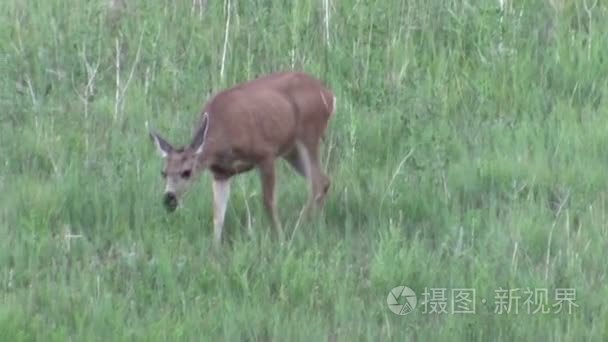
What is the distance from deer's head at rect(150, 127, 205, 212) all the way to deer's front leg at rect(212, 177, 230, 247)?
0.62 ft

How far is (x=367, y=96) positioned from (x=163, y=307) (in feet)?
10.0

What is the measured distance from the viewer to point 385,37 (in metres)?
11.0

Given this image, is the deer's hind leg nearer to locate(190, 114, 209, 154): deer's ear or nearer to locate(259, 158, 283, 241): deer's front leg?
locate(259, 158, 283, 241): deer's front leg

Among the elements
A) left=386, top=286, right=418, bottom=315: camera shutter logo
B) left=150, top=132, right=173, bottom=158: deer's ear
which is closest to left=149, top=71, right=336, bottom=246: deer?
left=150, top=132, right=173, bottom=158: deer's ear

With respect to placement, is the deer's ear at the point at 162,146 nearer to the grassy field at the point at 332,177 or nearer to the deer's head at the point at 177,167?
the deer's head at the point at 177,167

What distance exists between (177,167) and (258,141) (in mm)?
718

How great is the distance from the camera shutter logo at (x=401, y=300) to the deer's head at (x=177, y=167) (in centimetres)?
145

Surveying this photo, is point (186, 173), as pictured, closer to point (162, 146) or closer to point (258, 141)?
point (162, 146)

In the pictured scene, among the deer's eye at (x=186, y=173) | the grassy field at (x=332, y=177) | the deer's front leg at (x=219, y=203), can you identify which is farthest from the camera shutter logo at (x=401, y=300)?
the deer's eye at (x=186, y=173)

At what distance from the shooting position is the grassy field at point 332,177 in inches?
295

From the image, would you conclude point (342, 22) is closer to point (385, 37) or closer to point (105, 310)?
point (385, 37)

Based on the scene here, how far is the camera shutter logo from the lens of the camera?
7543 millimetres

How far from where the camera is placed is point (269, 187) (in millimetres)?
9000

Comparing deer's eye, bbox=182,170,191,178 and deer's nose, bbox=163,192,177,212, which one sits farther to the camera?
deer's eye, bbox=182,170,191,178
